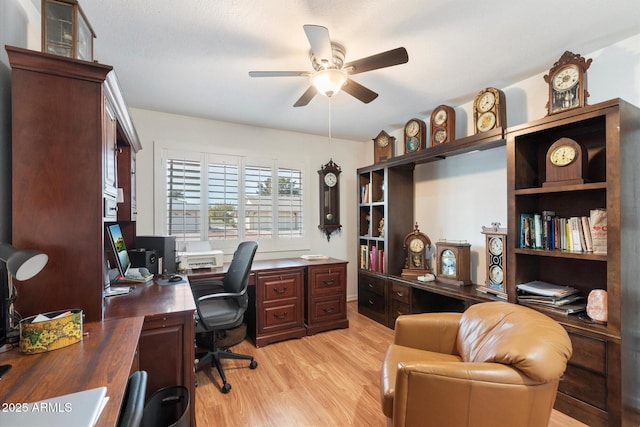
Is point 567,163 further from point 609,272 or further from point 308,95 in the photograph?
point 308,95

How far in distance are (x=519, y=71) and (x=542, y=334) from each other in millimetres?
2149

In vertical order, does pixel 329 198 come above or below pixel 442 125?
below

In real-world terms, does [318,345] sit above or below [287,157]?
A: below

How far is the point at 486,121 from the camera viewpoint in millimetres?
2508

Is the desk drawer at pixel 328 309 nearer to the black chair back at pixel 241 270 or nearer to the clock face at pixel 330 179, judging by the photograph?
the black chair back at pixel 241 270

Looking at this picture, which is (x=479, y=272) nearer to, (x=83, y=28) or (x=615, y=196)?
(x=615, y=196)

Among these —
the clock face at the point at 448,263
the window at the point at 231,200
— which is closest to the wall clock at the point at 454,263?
the clock face at the point at 448,263

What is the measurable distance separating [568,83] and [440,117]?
1.08 metres

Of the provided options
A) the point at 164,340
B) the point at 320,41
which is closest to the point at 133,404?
the point at 164,340

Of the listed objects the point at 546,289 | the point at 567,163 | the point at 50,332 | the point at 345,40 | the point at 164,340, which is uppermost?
the point at 345,40

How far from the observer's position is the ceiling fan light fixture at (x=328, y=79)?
5.93 ft

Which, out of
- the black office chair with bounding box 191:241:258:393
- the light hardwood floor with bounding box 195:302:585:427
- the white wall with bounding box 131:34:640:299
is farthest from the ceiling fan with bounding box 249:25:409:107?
the light hardwood floor with bounding box 195:302:585:427

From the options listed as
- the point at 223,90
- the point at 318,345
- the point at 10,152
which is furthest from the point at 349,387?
the point at 223,90

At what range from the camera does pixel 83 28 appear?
4.73ft
